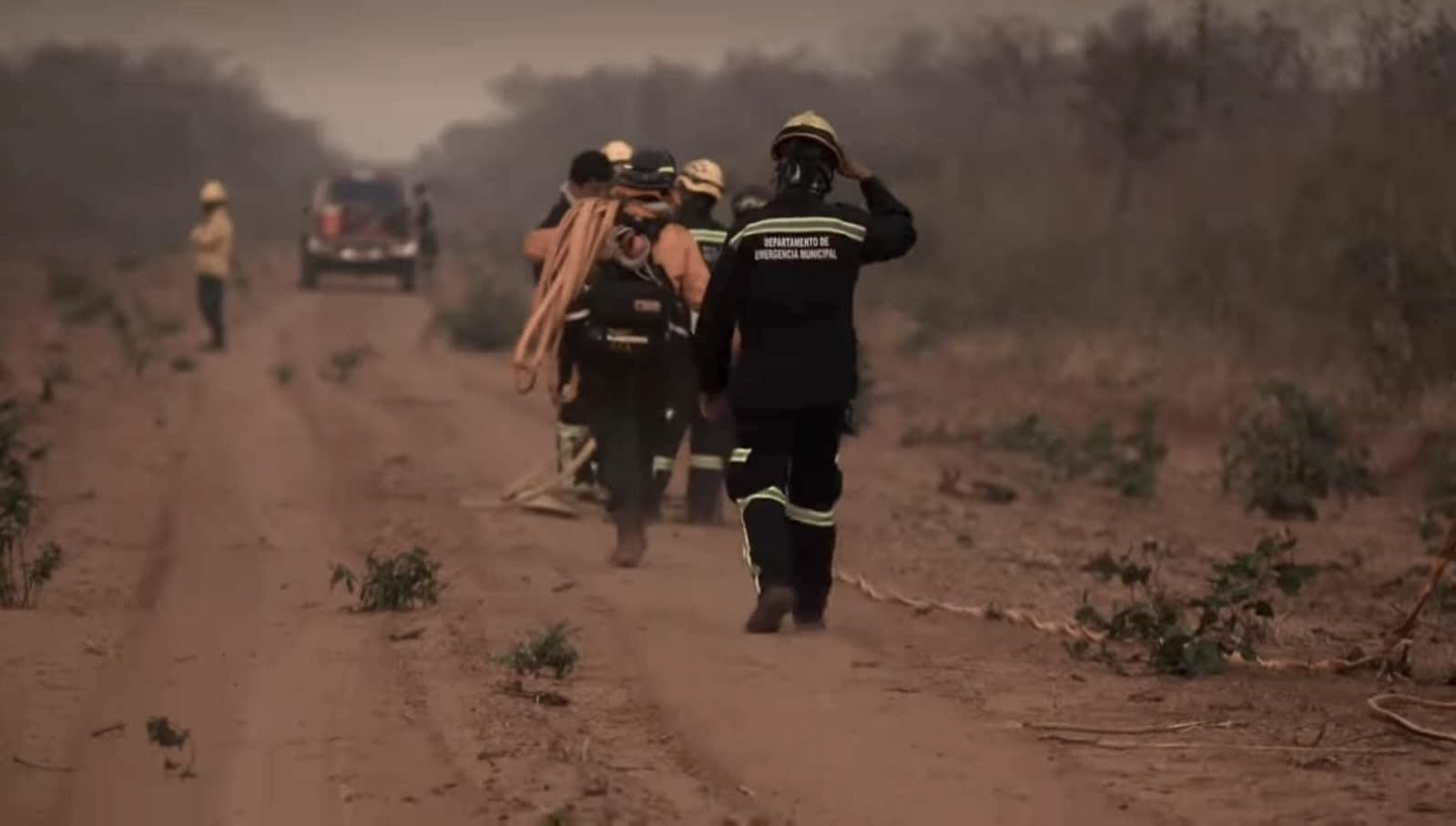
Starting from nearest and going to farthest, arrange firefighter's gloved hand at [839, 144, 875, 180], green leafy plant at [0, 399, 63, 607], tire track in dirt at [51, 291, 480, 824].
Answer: tire track in dirt at [51, 291, 480, 824] → firefighter's gloved hand at [839, 144, 875, 180] → green leafy plant at [0, 399, 63, 607]

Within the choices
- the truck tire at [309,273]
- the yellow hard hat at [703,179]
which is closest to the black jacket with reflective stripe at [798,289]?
the yellow hard hat at [703,179]

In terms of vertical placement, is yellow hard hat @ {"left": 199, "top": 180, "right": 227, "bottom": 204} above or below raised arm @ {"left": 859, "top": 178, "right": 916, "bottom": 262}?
below

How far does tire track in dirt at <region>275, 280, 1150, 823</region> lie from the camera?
728 centimetres

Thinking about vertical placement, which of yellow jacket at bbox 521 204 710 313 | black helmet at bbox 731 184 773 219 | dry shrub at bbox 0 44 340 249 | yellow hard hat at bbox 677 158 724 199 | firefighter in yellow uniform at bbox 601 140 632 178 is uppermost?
firefighter in yellow uniform at bbox 601 140 632 178

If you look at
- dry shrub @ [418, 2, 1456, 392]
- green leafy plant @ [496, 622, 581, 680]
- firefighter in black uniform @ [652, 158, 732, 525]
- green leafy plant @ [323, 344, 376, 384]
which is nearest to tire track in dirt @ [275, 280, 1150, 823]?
green leafy plant @ [496, 622, 581, 680]

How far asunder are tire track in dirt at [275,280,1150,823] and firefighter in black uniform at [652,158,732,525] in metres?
0.36

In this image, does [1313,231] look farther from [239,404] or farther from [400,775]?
[400,775]

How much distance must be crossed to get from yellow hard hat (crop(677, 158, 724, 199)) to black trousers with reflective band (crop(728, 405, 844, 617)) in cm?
369

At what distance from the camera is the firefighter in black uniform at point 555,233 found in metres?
12.7

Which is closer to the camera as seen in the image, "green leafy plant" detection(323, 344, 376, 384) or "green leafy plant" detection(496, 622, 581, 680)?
"green leafy plant" detection(496, 622, 581, 680)

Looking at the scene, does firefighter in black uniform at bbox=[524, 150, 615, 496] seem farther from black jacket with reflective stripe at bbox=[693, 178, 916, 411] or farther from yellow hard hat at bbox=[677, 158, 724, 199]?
black jacket with reflective stripe at bbox=[693, 178, 916, 411]

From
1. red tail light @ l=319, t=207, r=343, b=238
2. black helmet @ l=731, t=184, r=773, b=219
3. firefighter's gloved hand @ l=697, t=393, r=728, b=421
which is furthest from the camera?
red tail light @ l=319, t=207, r=343, b=238

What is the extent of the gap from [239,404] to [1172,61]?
47.8ft

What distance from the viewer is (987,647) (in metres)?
10.1
